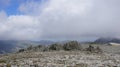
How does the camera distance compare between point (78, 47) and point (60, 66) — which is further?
point (78, 47)

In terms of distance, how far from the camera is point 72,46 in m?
80.9

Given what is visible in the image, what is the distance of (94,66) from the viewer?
3444cm

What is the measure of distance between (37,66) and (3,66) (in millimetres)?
4237

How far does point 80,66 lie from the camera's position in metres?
34.0

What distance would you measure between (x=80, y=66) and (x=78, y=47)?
47192mm

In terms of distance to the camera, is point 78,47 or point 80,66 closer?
point 80,66

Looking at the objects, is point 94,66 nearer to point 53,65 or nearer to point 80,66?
point 80,66

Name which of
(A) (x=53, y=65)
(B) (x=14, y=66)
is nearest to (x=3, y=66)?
(B) (x=14, y=66)

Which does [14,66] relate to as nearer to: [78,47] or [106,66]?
[106,66]

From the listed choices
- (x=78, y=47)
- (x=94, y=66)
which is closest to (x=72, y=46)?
(x=78, y=47)

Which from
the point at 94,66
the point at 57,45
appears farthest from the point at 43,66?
the point at 57,45

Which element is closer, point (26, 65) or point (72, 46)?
point (26, 65)

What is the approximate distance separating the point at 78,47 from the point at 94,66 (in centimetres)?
4670

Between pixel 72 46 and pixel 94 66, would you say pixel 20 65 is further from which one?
pixel 72 46
